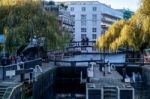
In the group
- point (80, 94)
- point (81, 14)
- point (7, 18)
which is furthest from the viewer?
point (81, 14)

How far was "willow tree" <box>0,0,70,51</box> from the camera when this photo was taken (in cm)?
4358

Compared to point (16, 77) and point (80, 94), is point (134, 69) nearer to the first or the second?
point (80, 94)

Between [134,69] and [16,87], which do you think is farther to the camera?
[134,69]

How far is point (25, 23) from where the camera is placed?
146ft

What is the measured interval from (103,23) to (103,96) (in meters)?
133

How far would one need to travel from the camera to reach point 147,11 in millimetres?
41062

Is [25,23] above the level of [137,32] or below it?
above

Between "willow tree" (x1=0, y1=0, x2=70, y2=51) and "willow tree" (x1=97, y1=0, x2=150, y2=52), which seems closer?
"willow tree" (x1=97, y1=0, x2=150, y2=52)

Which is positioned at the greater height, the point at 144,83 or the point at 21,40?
Answer: the point at 21,40

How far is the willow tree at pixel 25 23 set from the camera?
43581 millimetres

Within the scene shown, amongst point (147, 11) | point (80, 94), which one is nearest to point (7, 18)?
point (80, 94)

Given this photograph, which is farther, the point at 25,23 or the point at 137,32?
the point at 137,32

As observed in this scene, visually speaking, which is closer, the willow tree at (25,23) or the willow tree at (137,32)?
the willow tree at (137,32)

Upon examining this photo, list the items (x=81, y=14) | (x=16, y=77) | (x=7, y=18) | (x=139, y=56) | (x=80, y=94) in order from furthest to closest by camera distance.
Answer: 1. (x=81, y=14)
2. (x=139, y=56)
3. (x=7, y=18)
4. (x=80, y=94)
5. (x=16, y=77)
